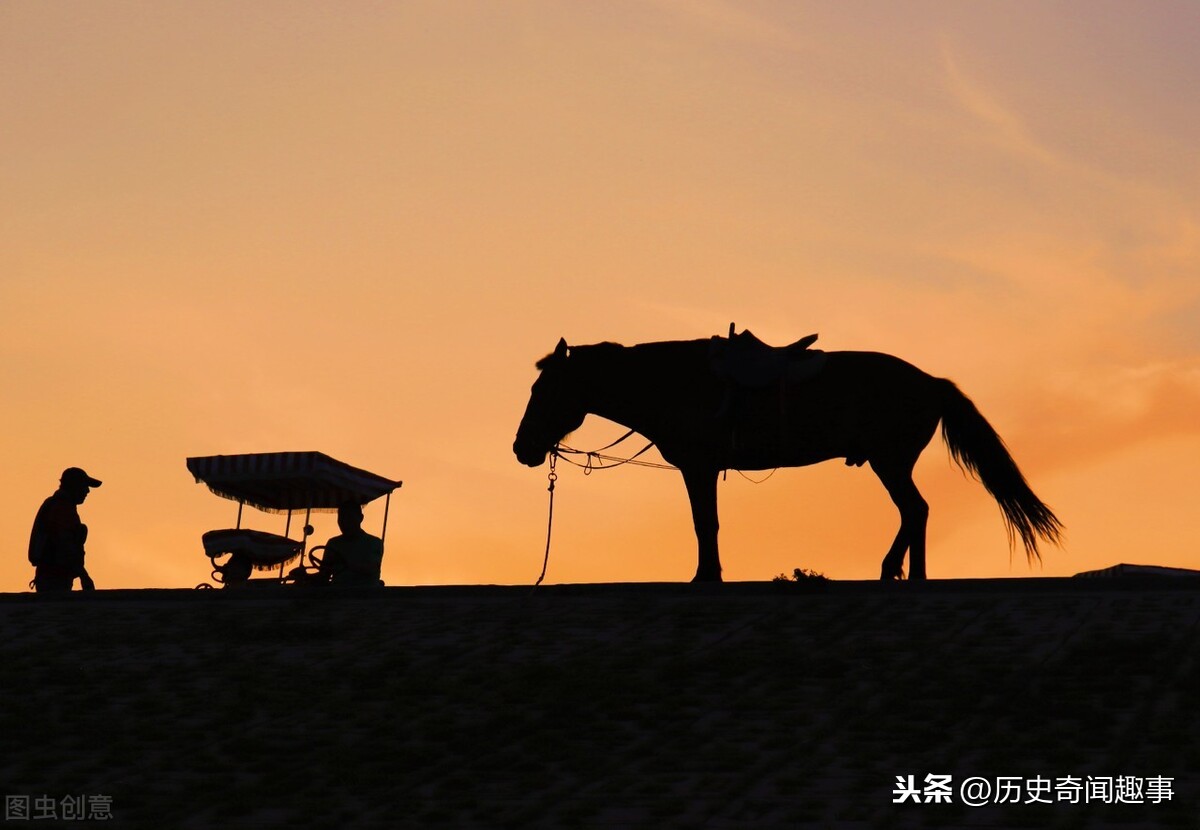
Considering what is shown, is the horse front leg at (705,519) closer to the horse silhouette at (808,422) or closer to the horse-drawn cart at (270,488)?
the horse silhouette at (808,422)

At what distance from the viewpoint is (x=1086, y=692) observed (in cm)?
1248

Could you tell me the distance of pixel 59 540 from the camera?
20750mm

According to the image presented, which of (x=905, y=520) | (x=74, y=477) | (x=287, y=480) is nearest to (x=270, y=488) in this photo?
(x=287, y=480)

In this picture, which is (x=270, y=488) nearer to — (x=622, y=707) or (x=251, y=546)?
(x=251, y=546)

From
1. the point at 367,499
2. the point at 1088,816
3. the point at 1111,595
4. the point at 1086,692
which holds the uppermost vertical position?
the point at 367,499

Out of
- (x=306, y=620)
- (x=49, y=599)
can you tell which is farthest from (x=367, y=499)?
(x=306, y=620)

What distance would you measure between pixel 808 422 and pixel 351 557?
16.1 feet

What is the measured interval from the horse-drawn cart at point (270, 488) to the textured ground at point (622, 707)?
8.29m

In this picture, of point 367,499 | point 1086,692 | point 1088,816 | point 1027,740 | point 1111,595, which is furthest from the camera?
point 367,499

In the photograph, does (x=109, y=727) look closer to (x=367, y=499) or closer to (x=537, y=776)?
(x=537, y=776)

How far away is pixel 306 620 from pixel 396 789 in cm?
588

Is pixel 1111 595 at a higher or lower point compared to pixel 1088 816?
higher

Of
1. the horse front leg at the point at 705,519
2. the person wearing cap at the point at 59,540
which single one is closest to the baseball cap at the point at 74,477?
the person wearing cap at the point at 59,540

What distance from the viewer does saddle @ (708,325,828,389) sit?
18.8 metres
